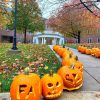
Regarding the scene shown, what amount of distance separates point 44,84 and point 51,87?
16 centimetres

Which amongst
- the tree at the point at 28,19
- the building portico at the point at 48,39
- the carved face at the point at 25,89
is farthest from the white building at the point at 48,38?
the carved face at the point at 25,89

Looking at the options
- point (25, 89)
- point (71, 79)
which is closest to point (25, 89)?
point (25, 89)

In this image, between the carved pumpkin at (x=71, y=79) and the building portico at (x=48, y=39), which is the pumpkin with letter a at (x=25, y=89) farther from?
the building portico at (x=48, y=39)

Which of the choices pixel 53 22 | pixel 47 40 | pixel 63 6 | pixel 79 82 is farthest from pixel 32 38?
pixel 79 82

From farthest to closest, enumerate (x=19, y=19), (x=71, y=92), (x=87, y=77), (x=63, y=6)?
(x=19, y=19) → (x=63, y=6) → (x=87, y=77) → (x=71, y=92)

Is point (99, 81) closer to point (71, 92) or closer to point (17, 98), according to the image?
point (71, 92)

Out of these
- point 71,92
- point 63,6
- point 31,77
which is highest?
point 63,6

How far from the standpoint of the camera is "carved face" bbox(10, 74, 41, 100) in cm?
493

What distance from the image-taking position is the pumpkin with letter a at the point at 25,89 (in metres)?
4.93

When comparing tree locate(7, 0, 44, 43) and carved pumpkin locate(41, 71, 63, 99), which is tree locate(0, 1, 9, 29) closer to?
tree locate(7, 0, 44, 43)

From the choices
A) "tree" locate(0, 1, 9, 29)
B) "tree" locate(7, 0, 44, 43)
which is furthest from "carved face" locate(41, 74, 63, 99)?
"tree" locate(7, 0, 44, 43)

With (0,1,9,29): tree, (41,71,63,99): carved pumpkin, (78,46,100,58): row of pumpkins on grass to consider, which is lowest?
(41,71,63,99): carved pumpkin

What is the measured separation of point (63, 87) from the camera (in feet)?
19.9

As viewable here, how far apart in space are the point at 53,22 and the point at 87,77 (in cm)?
3387
